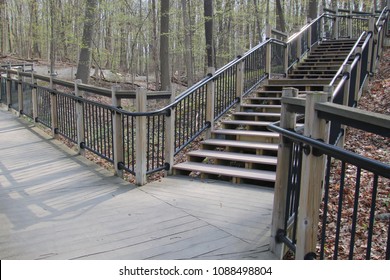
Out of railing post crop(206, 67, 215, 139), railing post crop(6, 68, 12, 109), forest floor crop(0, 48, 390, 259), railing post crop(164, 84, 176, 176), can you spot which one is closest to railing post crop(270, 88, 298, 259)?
forest floor crop(0, 48, 390, 259)

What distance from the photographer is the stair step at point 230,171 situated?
487cm

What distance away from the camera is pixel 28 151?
657 cm

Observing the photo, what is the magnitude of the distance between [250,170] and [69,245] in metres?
2.83

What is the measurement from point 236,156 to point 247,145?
346 mm

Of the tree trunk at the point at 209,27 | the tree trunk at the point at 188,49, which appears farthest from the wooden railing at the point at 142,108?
the tree trunk at the point at 188,49

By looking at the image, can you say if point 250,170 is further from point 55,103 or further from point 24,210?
point 55,103

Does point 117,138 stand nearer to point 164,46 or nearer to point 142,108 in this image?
point 142,108

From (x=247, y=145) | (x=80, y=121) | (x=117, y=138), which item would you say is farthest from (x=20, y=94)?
(x=247, y=145)

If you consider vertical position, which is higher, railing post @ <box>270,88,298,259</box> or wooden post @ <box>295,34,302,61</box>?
wooden post @ <box>295,34,302,61</box>

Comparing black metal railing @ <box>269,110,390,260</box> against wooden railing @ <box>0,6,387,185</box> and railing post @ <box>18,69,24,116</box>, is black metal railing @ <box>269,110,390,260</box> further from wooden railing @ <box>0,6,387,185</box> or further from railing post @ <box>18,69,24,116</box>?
railing post @ <box>18,69,24,116</box>

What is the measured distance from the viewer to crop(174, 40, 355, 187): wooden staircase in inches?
204

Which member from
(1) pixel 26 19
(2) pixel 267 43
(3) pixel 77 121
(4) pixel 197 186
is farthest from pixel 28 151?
(1) pixel 26 19

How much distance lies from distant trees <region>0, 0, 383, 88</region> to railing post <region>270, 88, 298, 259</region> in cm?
515

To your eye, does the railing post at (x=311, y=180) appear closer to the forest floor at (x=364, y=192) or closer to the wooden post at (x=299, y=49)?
the forest floor at (x=364, y=192)
